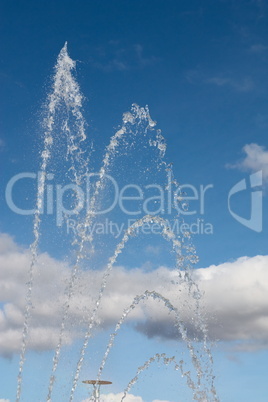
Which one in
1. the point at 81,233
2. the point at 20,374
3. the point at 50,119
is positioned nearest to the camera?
the point at 20,374

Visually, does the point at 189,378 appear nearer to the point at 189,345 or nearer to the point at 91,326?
the point at 189,345

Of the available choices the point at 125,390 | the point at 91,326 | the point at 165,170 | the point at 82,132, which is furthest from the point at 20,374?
the point at 82,132

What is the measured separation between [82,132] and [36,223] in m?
6.34

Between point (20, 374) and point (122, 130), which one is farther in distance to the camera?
point (122, 130)

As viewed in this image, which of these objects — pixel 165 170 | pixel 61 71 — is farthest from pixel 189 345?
pixel 61 71

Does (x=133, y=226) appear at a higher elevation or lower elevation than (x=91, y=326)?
higher

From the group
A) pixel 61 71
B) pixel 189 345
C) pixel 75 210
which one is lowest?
pixel 189 345

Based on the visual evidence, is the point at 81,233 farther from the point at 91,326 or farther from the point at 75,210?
the point at 91,326

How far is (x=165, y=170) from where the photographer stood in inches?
1005

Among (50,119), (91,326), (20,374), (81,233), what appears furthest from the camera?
(50,119)

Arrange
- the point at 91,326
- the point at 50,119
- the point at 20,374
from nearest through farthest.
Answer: the point at 20,374 < the point at 91,326 < the point at 50,119

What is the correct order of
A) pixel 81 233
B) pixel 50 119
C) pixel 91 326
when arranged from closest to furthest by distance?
pixel 91 326 < pixel 81 233 < pixel 50 119

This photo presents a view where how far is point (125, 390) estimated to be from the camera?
2530 centimetres

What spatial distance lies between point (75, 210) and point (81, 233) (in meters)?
1.92
